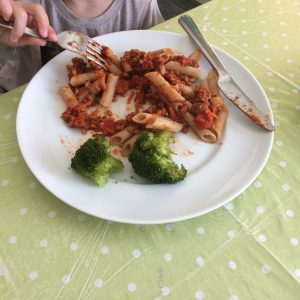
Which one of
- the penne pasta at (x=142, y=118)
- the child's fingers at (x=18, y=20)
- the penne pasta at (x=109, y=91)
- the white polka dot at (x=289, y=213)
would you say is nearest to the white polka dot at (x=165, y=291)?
the white polka dot at (x=289, y=213)

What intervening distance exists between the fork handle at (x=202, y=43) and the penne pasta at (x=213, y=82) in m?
0.02

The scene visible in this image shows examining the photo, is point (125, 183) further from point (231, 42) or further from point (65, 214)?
point (231, 42)

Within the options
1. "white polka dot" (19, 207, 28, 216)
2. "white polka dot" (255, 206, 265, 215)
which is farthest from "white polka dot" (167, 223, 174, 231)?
"white polka dot" (19, 207, 28, 216)

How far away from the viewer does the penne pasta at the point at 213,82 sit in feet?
3.40

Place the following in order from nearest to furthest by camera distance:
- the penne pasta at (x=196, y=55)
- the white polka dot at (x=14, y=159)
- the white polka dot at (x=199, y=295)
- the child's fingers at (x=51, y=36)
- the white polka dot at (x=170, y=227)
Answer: the white polka dot at (x=199, y=295), the white polka dot at (x=170, y=227), the white polka dot at (x=14, y=159), the child's fingers at (x=51, y=36), the penne pasta at (x=196, y=55)

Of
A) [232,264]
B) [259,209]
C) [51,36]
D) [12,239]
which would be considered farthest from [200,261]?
[51,36]

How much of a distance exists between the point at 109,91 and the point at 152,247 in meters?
0.52

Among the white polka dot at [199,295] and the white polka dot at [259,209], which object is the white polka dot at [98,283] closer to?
the white polka dot at [199,295]

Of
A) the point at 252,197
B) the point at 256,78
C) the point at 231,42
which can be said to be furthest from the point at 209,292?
the point at 231,42

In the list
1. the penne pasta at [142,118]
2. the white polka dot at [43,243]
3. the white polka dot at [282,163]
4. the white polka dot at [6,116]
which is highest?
the white polka dot at [282,163]

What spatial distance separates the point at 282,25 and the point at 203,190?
90cm

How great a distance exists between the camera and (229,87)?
1.00m

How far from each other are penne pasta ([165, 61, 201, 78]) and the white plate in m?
0.11

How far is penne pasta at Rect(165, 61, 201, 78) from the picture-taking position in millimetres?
1083
